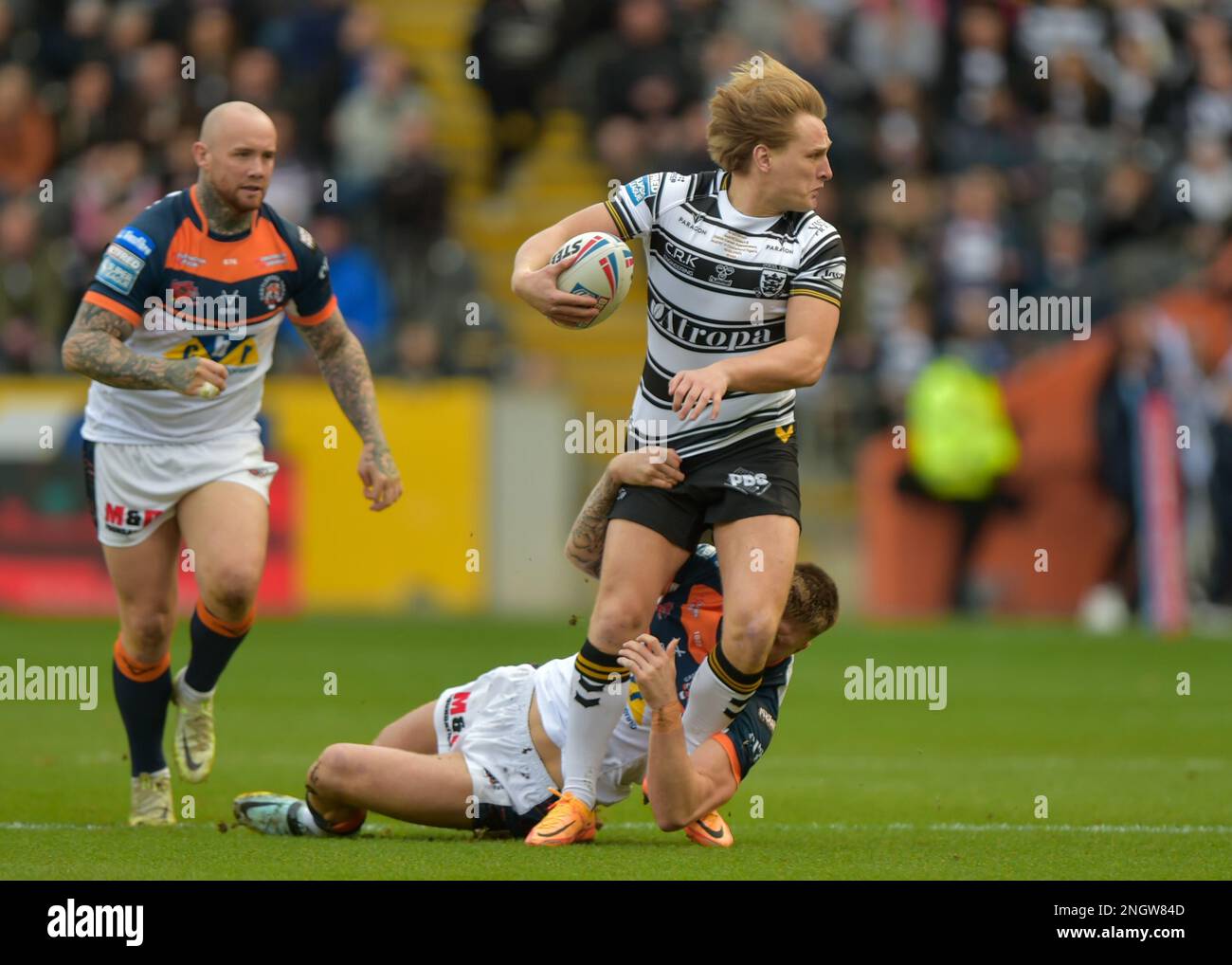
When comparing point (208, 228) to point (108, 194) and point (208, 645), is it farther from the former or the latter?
point (108, 194)

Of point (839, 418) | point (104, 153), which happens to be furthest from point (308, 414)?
point (839, 418)

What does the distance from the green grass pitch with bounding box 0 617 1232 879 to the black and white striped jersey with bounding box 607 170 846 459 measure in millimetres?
1504

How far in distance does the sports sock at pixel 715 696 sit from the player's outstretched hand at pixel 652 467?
613mm

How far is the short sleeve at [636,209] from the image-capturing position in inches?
290

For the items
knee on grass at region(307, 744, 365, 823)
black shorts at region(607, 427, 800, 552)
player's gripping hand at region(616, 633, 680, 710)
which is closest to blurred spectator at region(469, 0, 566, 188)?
black shorts at region(607, 427, 800, 552)

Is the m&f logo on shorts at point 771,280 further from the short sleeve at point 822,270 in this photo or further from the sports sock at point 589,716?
the sports sock at point 589,716

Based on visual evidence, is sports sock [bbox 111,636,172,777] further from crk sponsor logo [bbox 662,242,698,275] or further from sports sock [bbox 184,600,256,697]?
crk sponsor logo [bbox 662,242,698,275]

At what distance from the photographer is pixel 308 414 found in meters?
16.8

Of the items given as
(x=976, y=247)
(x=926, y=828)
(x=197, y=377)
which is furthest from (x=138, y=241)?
(x=976, y=247)

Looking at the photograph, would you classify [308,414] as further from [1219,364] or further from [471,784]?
[471,784]

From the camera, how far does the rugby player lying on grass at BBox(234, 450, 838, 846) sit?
276 inches

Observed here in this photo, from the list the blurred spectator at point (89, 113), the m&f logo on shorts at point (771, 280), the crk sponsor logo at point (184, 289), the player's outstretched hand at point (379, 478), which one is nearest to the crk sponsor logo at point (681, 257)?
the m&f logo on shorts at point (771, 280)

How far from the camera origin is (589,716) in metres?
7.00

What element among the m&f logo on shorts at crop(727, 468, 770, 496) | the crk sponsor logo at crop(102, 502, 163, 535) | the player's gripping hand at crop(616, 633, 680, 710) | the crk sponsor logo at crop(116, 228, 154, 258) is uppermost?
the crk sponsor logo at crop(116, 228, 154, 258)
